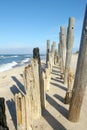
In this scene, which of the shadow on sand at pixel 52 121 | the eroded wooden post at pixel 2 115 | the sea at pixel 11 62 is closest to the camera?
the eroded wooden post at pixel 2 115

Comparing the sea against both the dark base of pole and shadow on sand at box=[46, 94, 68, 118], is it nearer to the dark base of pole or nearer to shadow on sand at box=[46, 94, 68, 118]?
shadow on sand at box=[46, 94, 68, 118]

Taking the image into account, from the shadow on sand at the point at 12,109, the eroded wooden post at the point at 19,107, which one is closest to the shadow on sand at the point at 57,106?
the shadow on sand at the point at 12,109

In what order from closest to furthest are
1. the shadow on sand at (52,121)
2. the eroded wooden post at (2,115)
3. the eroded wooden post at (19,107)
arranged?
the eroded wooden post at (2,115) < the eroded wooden post at (19,107) < the shadow on sand at (52,121)

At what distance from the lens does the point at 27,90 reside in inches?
217

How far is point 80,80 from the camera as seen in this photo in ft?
17.5

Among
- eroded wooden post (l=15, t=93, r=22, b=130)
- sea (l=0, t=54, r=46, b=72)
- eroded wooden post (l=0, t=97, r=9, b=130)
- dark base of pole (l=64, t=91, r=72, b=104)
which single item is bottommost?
sea (l=0, t=54, r=46, b=72)

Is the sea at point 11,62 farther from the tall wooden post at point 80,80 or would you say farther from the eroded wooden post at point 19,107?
the eroded wooden post at point 19,107

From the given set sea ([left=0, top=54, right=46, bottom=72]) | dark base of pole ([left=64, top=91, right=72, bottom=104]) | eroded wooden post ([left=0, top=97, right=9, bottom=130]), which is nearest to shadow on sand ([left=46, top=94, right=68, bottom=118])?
dark base of pole ([left=64, top=91, right=72, bottom=104])

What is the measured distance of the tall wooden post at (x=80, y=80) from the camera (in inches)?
199

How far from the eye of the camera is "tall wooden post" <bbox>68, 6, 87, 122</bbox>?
5051 millimetres

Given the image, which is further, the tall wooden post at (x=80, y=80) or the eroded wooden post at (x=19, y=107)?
the tall wooden post at (x=80, y=80)

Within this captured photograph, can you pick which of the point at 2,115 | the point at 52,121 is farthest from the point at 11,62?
the point at 2,115

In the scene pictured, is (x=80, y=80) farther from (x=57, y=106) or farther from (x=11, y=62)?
(x=11, y=62)

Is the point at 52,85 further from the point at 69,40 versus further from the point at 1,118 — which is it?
the point at 1,118
